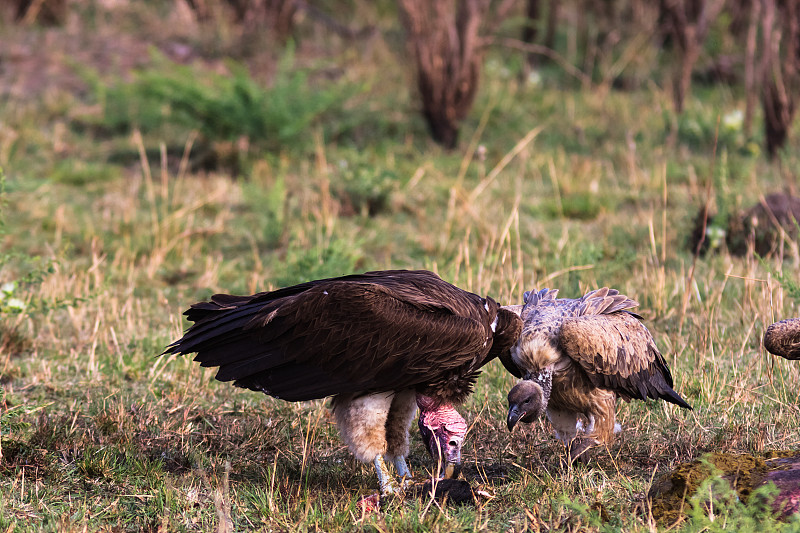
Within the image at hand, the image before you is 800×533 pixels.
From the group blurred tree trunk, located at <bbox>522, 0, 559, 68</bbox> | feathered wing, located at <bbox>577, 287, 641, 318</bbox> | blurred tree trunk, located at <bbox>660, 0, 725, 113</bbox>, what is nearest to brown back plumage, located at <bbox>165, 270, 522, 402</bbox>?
feathered wing, located at <bbox>577, 287, 641, 318</bbox>

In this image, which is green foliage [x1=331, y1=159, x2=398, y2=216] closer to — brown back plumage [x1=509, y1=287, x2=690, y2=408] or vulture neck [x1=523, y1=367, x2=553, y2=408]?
brown back plumage [x1=509, y1=287, x2=690, y2=408]

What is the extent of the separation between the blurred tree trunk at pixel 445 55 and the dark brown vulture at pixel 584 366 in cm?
512

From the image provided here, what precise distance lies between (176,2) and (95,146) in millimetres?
3587

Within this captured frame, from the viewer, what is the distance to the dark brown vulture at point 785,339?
142 inches

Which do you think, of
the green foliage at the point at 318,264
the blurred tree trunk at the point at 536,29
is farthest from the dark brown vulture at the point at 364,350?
the blurred tree trunk at the point at 536,29

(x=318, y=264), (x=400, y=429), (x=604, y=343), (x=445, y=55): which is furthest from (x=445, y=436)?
(x=445, y=55)

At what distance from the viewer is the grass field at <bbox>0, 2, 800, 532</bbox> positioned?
12.1ft

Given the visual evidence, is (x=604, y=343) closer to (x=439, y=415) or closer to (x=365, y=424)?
(x=439, y=415)

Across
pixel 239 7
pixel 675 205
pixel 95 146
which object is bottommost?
pixel 675 205

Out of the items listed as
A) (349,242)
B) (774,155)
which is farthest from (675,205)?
(349,242)

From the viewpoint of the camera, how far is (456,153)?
29.9 feet

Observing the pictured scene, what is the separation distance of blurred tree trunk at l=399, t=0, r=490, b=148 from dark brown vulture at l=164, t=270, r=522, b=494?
5.56 meters

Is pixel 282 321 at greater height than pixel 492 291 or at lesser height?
greater

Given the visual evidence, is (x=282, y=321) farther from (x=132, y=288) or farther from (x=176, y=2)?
(x=176, y=2)
